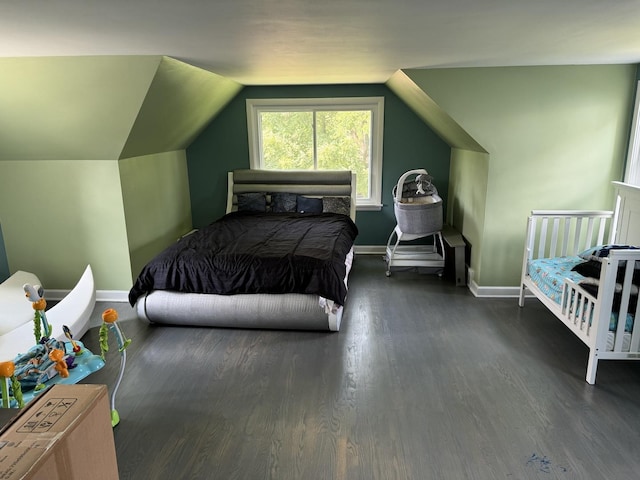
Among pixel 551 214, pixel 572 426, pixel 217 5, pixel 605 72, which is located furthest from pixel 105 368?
pixel 605 72

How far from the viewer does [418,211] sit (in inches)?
181

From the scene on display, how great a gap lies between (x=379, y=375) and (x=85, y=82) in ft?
9.84

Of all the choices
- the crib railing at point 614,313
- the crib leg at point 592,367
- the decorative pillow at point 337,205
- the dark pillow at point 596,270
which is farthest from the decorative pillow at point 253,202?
the crib leg at point 592,367

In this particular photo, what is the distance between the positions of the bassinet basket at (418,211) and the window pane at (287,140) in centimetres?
150

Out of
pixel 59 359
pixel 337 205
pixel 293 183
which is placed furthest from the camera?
pixel 293 183

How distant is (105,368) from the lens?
2984 millimetres

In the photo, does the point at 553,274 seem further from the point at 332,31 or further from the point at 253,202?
the point at 253,202

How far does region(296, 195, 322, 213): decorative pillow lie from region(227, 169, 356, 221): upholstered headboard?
104 mm

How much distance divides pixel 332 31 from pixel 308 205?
3125 mm

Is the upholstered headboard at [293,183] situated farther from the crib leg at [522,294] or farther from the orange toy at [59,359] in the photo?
the orange toy at [59,359]

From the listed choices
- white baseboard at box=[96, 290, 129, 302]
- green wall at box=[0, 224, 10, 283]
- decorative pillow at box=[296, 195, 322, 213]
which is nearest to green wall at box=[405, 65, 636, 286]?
decorative pillow at box=[296, 195, 322, 213]

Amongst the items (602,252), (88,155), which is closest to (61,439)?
(602,252)

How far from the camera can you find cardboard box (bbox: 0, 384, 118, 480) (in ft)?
2.16

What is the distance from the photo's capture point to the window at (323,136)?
5.43m
